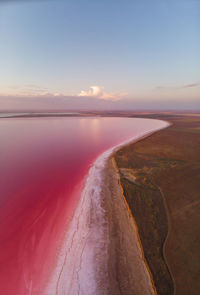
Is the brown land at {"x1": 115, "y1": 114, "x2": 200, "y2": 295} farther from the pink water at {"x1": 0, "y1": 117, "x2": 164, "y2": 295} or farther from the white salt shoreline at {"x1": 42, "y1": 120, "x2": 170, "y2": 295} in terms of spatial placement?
the pink water at {"x1": 0, "y1": 117, "x2": 164, "y2": 295}

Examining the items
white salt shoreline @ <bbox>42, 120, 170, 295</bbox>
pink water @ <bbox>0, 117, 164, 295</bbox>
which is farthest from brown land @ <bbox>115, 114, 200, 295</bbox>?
pink water @ <bbox>0, 117, 164, 295</bbox>

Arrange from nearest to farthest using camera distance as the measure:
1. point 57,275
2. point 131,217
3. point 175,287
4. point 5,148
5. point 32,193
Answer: point 175,287, point 57,275, point 131,217, point 32,193, point 5,148

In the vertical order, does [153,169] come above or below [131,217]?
above

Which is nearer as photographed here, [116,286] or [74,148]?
[116,286]

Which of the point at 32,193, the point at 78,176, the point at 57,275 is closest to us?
the point at 57,275

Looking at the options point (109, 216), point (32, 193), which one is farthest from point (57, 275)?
point (32, 193)

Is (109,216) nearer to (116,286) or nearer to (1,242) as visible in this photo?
(116,286)
